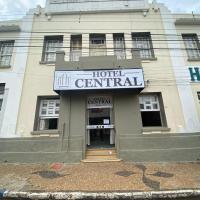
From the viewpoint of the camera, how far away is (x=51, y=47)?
1078cm

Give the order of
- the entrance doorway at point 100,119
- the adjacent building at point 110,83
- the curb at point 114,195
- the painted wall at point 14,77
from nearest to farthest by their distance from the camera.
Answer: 1. the curb at point 114,195
2. the adjacent building at point 110,83
3. the painted wall at point 14,77
4. the entrance doorway at point 100,119

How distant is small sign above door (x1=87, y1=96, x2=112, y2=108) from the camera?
363 inches

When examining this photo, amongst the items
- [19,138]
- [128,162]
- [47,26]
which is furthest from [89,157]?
[47,26]

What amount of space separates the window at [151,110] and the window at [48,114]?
4.93 metres

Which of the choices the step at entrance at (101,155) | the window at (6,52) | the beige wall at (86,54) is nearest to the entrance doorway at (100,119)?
the step at entrance at (101,155)

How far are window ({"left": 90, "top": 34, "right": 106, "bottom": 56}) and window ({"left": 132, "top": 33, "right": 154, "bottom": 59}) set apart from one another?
2035mm

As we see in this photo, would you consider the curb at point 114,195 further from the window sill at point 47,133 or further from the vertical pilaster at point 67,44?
the vertical pilaster at point 67,44

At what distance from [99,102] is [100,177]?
4244 millimetres

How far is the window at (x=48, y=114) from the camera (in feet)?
30.2

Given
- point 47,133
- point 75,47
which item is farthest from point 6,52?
point 47,133

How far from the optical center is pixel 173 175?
6.32 meters

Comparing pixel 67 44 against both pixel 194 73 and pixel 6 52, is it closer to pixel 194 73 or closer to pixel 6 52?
pixel 6 52

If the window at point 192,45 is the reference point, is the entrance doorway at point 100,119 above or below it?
below

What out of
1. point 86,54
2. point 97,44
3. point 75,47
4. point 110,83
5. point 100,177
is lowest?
point 100,177
